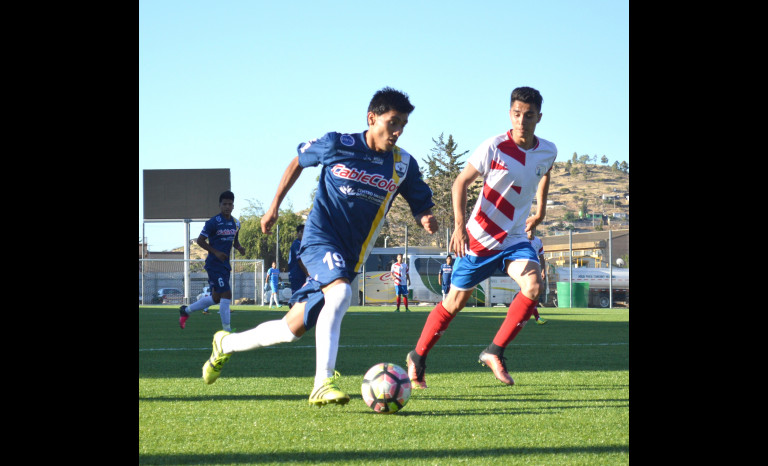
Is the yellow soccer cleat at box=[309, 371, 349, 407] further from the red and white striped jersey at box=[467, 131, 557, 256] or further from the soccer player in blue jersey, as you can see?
the red and white striped jersey at box=[467, 131, 557, 256]

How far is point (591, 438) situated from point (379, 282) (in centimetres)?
3573

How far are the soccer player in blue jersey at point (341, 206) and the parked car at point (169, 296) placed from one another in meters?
36.2

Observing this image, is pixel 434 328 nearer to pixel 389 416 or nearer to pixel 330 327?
pixel 330 327

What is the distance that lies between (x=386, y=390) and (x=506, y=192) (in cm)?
251

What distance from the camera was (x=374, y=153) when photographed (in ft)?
17.5

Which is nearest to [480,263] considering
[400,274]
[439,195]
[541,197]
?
[541,197]

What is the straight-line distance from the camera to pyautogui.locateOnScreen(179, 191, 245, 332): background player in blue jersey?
12.1 meters

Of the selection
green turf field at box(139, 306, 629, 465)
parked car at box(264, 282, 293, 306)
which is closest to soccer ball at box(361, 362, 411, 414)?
green turf field at box(139, 306, 629, 465)

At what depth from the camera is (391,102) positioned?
5227 millimetres

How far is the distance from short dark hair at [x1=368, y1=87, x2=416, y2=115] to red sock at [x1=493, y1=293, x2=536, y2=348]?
85.7 inches

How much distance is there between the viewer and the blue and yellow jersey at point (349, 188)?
5305mm

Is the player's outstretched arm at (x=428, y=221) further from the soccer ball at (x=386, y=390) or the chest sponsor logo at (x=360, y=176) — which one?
the soccer ball at (x=386, y=390)
